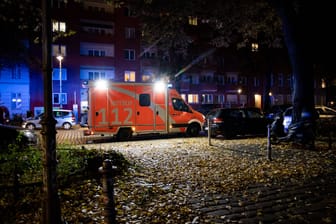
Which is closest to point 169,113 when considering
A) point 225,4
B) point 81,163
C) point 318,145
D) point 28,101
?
point 225,4

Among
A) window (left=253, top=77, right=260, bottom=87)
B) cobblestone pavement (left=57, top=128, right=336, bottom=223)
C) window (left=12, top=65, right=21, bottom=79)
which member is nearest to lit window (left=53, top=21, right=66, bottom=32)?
cobblestone pavement (left=57, top=128, right=336, bottom=223)

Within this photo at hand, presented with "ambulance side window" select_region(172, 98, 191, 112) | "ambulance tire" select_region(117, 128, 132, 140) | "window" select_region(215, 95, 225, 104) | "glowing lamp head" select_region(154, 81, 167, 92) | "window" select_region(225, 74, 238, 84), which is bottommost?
"ambulance tire" select_region(117, 128, 132, 140)

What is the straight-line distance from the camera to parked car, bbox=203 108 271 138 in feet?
60.1

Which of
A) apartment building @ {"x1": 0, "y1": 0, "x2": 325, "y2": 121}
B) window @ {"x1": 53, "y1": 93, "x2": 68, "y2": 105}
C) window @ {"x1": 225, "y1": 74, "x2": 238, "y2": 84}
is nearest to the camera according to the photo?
apartment building @ {"x1": 0, "y1": 0, "x2": 325, "y2": 121}

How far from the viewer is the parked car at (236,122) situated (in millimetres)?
18312

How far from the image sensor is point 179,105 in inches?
771

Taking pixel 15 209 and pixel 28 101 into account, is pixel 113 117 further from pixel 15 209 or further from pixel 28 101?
pixel 28 101

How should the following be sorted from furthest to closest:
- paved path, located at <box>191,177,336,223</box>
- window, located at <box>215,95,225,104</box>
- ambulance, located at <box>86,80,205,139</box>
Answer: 1. window, located at <box>215,95,225,104</box>
2. ambulance, located at <box>86,80,205,139</box>
3. paved path, located at <box>191,177,336,223</box>

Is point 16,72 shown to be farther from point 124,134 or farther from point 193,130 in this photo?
point 193,130

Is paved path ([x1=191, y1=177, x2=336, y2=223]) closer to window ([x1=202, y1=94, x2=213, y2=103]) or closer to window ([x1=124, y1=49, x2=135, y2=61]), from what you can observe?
window ([x1=124, y1=49, x2=135, y2=61])

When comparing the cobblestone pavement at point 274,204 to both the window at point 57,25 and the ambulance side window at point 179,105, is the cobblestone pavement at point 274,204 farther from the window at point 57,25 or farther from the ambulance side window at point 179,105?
the ambulance side window at point 179,105

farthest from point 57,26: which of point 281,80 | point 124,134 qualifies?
point 281,80

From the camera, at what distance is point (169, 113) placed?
Answer: 62.6 feet

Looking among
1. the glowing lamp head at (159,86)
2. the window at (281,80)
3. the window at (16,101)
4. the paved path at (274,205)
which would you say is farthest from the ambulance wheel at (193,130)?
the window at (281,80)
